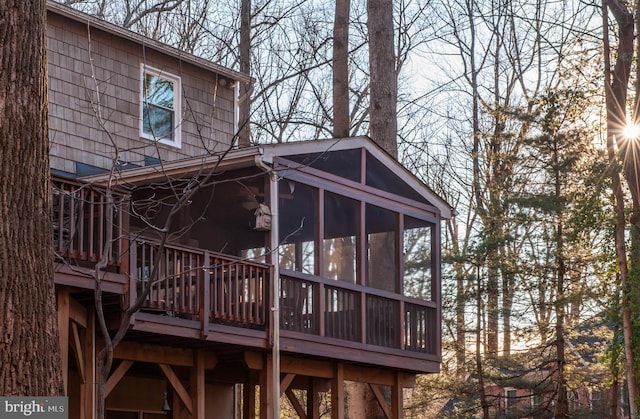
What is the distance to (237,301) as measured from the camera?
13.1m

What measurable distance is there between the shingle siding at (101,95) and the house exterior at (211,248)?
1.0 inches

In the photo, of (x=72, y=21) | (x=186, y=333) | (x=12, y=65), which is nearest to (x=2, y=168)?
(x=12, y=65)

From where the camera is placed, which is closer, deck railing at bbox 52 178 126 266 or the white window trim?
deck railing at bbox 52 178 126 266

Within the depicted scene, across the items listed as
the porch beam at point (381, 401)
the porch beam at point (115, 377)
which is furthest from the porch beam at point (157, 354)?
the porch beam at point (381, 401)

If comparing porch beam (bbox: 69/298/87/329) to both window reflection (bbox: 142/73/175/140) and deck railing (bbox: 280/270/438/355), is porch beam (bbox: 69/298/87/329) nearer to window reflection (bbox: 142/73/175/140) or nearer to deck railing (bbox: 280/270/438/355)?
deck railing (bbox: 280/270/438/355)

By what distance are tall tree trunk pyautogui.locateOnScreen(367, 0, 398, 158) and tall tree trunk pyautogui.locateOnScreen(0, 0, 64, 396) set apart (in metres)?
13.6

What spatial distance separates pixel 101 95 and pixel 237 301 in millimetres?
4839

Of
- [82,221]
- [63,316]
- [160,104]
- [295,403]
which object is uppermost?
[160,104]

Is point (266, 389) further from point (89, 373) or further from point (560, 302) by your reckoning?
point (560, 302)

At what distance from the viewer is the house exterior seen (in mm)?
11656

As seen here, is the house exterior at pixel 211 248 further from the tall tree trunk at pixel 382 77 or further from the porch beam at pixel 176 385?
the tall tree trunk at pixel 382 77

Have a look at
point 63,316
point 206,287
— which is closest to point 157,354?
point 206,287

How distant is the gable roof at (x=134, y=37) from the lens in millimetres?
15281

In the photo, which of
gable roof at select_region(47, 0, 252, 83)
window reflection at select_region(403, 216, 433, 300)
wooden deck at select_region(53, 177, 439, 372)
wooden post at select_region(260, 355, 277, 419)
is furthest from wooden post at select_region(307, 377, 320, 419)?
window reflection at select_region(403, 216, 433, 300)
